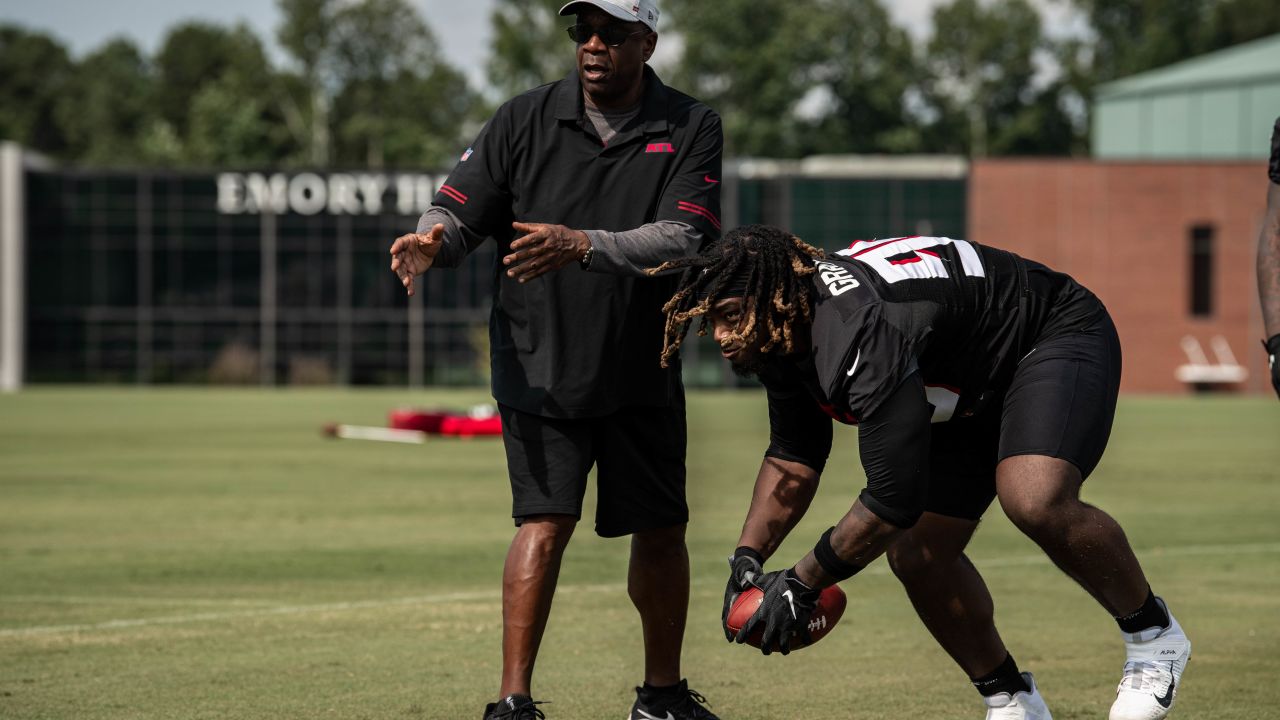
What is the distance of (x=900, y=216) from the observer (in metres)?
66.8

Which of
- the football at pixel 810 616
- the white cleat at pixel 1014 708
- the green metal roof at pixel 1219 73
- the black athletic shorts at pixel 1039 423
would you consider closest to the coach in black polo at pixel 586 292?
the football at pixel 810 616

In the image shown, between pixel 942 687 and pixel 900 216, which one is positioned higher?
pixel 900 216

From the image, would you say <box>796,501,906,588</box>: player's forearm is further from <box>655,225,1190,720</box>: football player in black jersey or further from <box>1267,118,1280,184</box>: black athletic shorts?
<box>1267,118,1280,184</box>: black athletic shorts

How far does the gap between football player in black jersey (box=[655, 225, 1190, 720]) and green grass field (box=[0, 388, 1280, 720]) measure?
2.85 feet

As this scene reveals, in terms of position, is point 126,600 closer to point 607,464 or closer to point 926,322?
point 607,464

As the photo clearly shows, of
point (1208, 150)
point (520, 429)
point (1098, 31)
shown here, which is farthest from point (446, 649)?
point (1098, 31)

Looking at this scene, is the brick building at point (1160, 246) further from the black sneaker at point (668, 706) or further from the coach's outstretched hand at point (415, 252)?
the coach's outstretched hand at point (415, 252)

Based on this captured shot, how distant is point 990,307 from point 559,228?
1.34 metres

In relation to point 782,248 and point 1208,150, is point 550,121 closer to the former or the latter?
point 782,248

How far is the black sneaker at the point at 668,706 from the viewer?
605 centimetres

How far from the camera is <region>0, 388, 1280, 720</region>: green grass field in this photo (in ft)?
21.2

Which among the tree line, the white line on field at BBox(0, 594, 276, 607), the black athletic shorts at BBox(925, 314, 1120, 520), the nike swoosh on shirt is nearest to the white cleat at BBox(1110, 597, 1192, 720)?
the black athletic shorts at BBox(925, 314, 1120, 520)

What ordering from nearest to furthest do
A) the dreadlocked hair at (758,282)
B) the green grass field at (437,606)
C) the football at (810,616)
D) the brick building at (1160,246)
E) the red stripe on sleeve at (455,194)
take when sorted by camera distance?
the dreadlocked hair at (758,282)
the football at (810,616)
the red stripe on sleeve at (455,194)
the green grass field at (437,606)
the brick building at (1160,246)

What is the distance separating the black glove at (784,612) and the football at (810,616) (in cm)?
4
